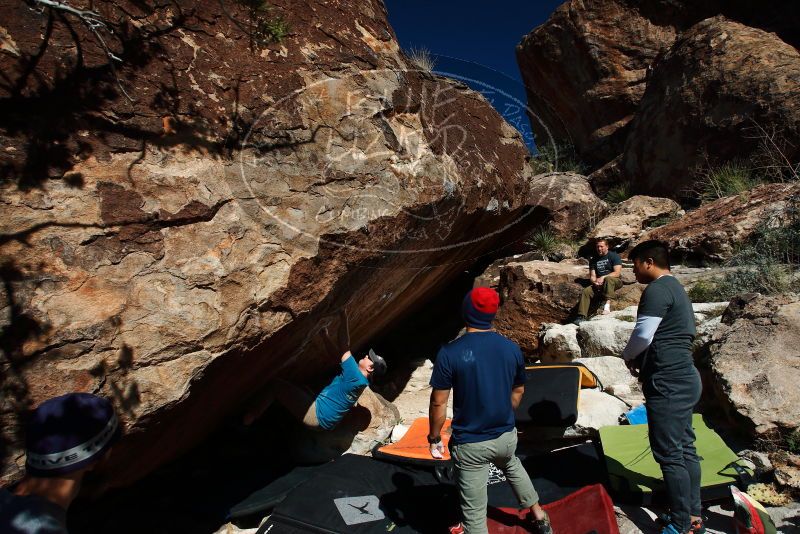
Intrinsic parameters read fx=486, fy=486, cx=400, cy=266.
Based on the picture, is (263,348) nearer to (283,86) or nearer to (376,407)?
(283,86)

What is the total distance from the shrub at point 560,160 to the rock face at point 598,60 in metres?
0.28

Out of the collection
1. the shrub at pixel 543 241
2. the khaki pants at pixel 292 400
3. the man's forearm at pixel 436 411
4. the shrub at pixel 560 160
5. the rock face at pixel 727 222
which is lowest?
the khaki pants at pixel 292 400

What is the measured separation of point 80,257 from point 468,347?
5.73 feet

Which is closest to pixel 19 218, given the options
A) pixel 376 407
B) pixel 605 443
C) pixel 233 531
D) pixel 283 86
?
pixel 283 86

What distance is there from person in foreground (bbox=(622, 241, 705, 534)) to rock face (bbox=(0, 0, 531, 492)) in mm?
1534

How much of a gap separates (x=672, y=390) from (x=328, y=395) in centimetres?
219

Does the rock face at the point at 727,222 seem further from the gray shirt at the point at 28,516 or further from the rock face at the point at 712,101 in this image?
the gray shirt at the point at 28,516

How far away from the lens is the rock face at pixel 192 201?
2033mm

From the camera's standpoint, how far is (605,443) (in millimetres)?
3174

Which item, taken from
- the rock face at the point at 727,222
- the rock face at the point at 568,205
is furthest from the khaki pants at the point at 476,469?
the rock face at the point at 568,205

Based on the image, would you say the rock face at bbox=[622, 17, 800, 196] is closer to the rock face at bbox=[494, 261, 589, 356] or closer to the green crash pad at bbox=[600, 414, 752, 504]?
the rock face at bbox=[494, 261, 589, 356]

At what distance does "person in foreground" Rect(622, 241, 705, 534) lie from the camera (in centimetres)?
226

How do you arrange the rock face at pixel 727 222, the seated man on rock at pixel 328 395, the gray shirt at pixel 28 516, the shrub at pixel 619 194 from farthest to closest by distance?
the shrub at pixel 619 194, the rock face at pixel 727 222, the seated man on rock at pixel 328 395, the gray shirt at pixel 28 516

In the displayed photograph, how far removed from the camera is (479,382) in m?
2.21
